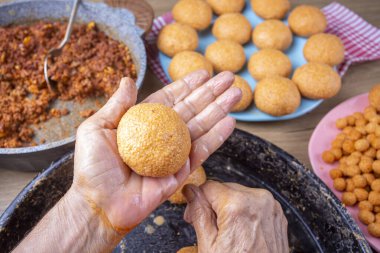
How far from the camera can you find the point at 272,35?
1.92 meters

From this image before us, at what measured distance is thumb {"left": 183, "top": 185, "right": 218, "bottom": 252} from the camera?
1.04m

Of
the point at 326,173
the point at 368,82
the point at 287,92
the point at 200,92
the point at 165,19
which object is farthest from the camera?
the point at 165,19

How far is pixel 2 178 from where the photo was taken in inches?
61.3

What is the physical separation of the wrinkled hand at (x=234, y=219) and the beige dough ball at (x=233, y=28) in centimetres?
105

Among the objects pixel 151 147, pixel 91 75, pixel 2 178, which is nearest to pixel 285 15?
pixel 91 75

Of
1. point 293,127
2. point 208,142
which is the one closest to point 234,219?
point 208,142

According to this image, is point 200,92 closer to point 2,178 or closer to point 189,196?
point 189,196

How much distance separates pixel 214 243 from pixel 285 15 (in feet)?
5.26

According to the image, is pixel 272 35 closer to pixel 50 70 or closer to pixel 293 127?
pixel 293 127

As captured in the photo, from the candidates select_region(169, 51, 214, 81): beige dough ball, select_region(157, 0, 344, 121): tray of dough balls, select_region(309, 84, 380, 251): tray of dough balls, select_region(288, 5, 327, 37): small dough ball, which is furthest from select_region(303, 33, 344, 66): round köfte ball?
select_region(169, 51, 214, 81): beige dough ball

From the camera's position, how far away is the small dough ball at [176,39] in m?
1.86

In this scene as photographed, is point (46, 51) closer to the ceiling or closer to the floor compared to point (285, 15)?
closer to the ceiling

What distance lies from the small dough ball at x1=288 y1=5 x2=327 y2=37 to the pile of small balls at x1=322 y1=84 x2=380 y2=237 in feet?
1.82

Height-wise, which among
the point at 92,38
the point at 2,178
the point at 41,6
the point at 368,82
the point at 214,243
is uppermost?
the point at 41,6
